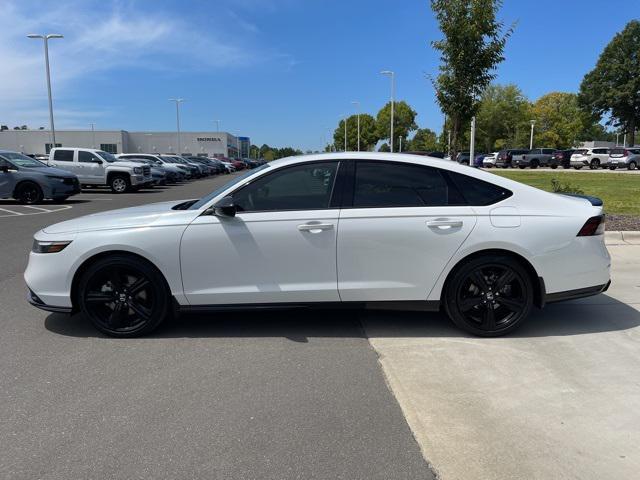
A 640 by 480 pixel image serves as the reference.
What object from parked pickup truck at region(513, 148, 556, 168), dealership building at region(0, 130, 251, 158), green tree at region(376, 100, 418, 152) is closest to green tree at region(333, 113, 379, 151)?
green tree at region(376, 100, 418, 152)

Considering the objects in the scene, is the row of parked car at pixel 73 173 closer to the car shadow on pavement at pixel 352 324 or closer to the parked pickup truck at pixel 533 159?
the car shadow on pavement at pixel 352 324

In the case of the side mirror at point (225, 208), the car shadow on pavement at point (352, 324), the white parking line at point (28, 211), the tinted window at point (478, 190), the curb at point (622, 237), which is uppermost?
the tinted window at point (478, 190)

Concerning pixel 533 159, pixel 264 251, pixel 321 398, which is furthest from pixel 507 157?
pixel 321 398

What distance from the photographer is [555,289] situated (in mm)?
4582

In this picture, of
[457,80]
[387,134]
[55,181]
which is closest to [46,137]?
[387,134]

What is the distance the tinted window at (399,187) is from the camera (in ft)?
15.0

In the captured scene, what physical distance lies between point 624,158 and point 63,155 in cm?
3991

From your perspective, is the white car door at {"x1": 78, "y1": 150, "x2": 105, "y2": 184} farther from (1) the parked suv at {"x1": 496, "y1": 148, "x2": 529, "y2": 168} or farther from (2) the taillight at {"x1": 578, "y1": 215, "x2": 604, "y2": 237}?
(1) the parked suv at {"x1": 496, "y1": 148, "x2": 529, "y2": 168}

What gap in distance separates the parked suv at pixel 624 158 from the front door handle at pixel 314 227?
4454cm

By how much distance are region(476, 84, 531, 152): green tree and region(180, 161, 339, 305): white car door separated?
3226 inches

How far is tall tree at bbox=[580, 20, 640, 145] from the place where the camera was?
6512cm

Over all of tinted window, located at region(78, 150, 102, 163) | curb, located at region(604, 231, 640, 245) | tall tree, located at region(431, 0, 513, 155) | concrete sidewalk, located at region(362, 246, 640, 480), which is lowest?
concrete sidewalk, located at region(362, 246, 640, 480)

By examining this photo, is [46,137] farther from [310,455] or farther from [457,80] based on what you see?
[310,455]

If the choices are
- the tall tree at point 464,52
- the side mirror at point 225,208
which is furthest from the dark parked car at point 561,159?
the side mirror at point 225,208
